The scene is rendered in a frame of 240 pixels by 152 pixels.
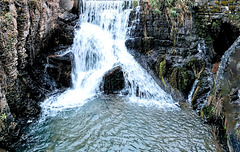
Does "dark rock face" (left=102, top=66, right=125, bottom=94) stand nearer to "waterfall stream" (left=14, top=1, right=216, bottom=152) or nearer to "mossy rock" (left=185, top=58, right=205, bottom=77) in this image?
"waterfall stream" (left=14, top=1, right=216, bottom=152)

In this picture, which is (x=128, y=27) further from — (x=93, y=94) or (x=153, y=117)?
(x=153, y=117)

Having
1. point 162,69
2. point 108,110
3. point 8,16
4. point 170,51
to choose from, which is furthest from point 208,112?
point 8,16

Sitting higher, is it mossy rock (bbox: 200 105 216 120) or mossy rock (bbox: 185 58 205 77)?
mossy rock (bbox: 185 58 205 77)

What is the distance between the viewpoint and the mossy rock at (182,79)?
747 centimetres

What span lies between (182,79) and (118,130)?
4.00 metres

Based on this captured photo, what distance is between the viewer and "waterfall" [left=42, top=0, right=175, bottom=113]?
752cm

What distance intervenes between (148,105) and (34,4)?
254 inches

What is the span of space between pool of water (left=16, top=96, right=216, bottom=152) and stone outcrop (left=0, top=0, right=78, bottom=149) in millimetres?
780

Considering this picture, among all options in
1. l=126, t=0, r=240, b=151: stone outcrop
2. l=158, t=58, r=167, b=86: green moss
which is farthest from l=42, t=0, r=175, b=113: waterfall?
l=126, t=0, r=240, b=151: stone outcrop

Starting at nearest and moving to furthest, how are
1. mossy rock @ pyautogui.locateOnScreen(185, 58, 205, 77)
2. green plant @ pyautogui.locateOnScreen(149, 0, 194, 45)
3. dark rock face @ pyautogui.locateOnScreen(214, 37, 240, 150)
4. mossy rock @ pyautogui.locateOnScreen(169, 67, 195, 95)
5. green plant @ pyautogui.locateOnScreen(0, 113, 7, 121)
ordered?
dark rock face @ pyautogui.locateOnScreen(214, 37, 240, 150)
green plant @ pyautogui.locateOnScreen(0, 113, 7, 121)
mossy rock @ pyautogui.locateOnScreen(169, 67, 195, 95)
mossy rock @ pyautogui.locateOnScreen(185, 58, 205, 77)
green plant @ pyautogui.locateOnScreen(149, 0, 194, 45)

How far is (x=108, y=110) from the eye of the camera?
646cm

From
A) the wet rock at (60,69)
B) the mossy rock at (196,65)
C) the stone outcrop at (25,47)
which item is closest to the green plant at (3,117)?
the stone outcrop at (25,47)

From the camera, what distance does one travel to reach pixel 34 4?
23.0 feet

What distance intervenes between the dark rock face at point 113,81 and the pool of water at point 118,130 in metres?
1.43
